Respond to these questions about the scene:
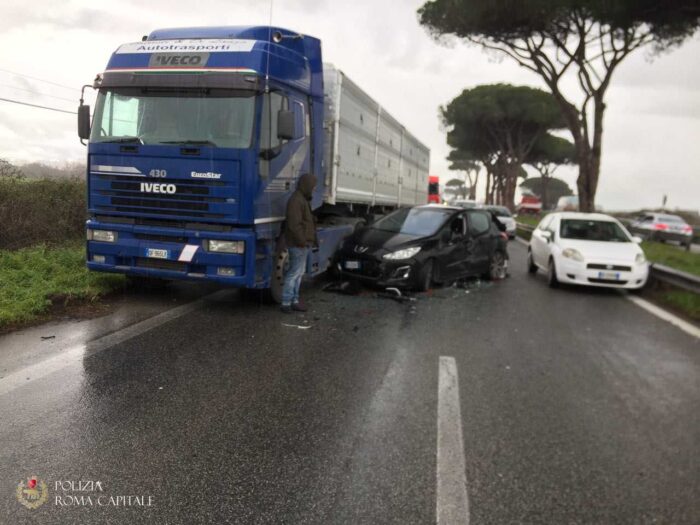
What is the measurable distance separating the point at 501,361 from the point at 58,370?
3.93 meters

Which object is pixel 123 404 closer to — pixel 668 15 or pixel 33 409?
pixel 33 409

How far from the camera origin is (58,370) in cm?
460

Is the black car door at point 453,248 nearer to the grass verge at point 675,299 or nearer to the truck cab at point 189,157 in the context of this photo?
the grass verge at point 675,299

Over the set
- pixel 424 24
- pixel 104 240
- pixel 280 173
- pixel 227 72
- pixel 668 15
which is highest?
pixel 424 24

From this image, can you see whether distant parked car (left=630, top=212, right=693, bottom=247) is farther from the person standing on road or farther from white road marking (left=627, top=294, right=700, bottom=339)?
the person standing on road

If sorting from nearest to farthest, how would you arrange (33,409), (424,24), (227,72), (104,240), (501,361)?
(33,409) < (501,361) < (227,72) < (104,240) < (424,24)

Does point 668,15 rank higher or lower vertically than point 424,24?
lower

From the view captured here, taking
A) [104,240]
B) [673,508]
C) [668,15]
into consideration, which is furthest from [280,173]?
[668,15]

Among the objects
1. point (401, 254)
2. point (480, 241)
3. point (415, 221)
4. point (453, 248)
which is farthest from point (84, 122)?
point (480, 241)

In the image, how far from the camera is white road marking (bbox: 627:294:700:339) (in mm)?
7451

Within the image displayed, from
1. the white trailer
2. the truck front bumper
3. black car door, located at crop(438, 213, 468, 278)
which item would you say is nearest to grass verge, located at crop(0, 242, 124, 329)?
the truck front bumper

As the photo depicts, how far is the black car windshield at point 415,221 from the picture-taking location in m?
9.80

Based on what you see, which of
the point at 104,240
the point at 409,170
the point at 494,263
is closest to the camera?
the point at 104,240

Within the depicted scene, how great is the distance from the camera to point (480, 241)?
35.5 ft
